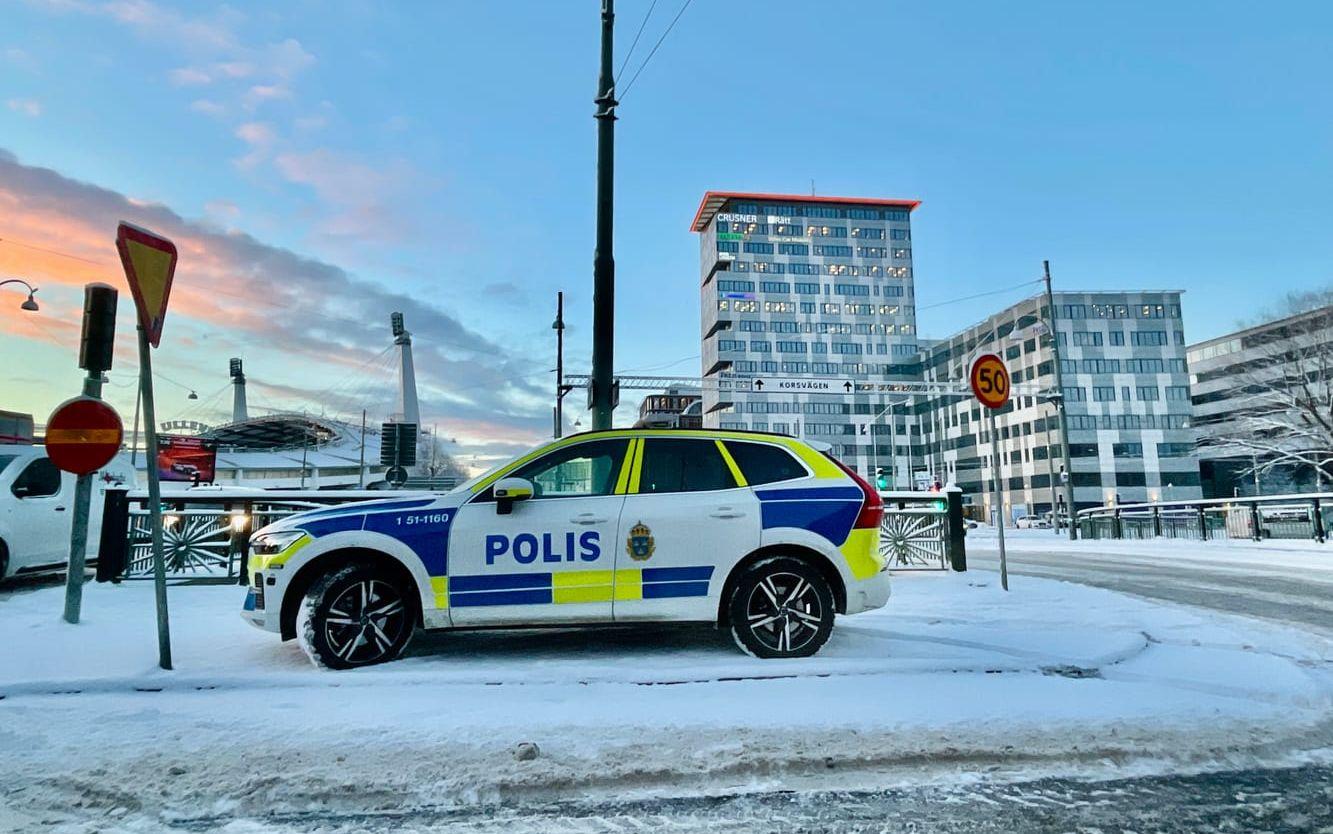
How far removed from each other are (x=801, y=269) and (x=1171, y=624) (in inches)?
4425

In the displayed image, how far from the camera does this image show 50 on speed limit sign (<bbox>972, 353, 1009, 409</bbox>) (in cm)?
853

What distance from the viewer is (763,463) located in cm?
538

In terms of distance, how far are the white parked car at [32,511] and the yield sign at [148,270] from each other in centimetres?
615

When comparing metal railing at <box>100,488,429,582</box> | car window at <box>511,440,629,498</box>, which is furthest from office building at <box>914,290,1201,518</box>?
car window at <box>511,440,629,498</box>

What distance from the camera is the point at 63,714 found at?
3.85 metres

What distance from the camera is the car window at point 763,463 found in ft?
17.4

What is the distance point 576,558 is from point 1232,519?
21639 mm

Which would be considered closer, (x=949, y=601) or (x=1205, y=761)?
(x=1205, y=761)

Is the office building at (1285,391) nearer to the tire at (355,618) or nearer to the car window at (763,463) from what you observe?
the car window at (763,463)

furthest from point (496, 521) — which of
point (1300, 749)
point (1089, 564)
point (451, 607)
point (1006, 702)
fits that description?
point (1089, 564)

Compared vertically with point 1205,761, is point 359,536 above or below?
above

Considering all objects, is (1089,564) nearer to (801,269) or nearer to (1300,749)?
(1300,749)

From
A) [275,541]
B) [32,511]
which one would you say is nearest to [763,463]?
[275,541]

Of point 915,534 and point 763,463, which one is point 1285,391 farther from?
point 763,463
